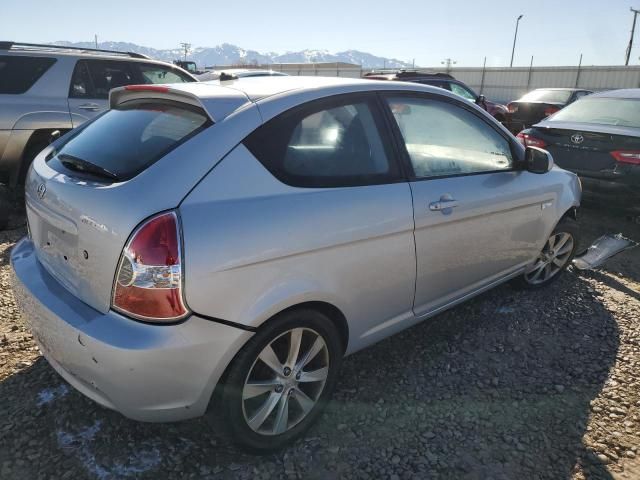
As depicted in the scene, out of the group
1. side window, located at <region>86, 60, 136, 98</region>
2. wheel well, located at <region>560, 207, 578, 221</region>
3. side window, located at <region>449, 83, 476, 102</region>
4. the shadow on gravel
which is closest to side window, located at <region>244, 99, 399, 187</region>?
the shadow on gravel

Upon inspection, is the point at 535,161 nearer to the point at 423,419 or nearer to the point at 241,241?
the point at 423,419

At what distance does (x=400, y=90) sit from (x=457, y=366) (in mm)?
1723

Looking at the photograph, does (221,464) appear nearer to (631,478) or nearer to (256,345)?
(256,345)

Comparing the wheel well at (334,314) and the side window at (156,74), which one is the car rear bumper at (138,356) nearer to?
the wheel well at (334,314)

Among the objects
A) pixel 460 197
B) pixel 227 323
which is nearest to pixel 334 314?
pixel 227 323

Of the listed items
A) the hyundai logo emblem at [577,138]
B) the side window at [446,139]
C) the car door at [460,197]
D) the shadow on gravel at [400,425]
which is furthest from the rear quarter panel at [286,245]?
the hyundai logo emblem at [577,138]

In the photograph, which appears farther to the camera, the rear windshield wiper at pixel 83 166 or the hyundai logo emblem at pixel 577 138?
the hyundai logo emblem at pixel 577 138

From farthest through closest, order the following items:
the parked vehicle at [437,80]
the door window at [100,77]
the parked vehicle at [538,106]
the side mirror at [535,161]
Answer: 1. the parked vehicle at [538,106]
2. the parked vehicle at [437,80]
3. the door window at [100,77]
4. the side mirror at [535,161]

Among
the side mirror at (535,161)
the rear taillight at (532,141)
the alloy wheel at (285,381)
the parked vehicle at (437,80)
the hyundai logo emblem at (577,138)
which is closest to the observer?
the alloy wheel at (285,381)

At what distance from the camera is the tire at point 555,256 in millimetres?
4016

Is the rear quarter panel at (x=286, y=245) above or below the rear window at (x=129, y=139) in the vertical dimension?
below

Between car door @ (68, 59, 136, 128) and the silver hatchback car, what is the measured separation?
3.44 metres

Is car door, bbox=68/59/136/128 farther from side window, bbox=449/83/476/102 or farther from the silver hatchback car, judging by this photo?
side window, bbox=449/83/476/102

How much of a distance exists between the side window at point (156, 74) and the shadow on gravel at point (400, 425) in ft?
15.7
